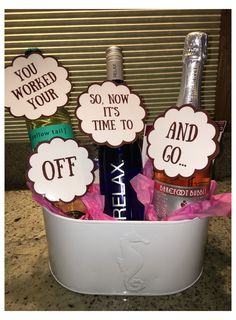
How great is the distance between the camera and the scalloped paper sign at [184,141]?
0.49 m

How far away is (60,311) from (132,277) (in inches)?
4.8

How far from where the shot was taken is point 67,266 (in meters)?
0.52

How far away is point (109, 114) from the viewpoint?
0.52m

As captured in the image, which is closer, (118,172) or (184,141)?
(184,141)

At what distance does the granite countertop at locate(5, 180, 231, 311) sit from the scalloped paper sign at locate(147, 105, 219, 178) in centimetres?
20

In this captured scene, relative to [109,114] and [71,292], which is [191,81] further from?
[71,292]

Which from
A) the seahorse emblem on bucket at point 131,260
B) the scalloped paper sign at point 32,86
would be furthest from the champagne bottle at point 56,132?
the seahorse emblem on bucket at point 131,260

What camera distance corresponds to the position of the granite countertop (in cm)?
52

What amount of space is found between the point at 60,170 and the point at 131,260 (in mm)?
175

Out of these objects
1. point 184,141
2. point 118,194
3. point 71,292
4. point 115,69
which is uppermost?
point 115,69

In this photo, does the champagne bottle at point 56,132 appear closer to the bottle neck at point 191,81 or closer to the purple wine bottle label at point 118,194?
the purple wine bottle label at point 118,194

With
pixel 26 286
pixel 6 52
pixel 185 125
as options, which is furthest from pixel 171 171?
pixel 6 52

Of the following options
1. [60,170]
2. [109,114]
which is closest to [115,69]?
[109,114]
